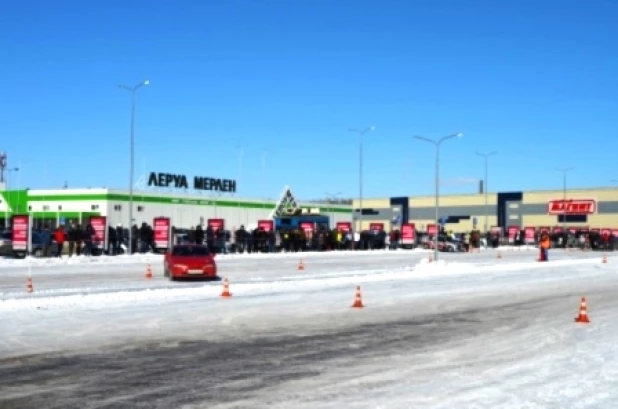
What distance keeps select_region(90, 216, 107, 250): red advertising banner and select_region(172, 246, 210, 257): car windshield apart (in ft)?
Answer: 55.9

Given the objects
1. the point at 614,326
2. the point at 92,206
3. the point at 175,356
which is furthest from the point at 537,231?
the point at 175,356

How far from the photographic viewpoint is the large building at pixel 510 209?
385 ft

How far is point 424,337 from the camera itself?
16.2m

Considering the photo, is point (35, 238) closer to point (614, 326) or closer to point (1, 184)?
point (614, 326)

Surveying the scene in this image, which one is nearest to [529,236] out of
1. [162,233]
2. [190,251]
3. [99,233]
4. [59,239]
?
[162,233]

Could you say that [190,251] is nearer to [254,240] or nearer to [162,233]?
[162,233]

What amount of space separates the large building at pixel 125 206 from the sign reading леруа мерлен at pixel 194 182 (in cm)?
105

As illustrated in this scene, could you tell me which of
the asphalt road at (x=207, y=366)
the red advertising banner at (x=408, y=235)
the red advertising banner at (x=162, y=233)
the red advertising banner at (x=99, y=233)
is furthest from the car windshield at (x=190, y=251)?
the red advertising banner at (x=408, y=235)

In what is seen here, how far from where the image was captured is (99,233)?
4819 centimetres

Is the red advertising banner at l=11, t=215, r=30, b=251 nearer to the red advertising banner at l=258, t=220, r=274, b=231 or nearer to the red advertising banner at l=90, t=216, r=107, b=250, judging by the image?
the red advertising banner at l=90, t=216, r=107, b=250

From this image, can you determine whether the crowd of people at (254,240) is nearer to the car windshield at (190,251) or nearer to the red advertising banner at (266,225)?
the red advertising banner at (266,225)

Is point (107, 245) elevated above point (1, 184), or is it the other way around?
point (1, 184)

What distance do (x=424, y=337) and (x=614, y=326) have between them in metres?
4.75

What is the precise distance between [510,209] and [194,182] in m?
60.6
